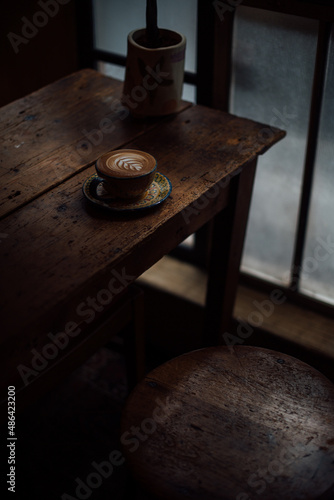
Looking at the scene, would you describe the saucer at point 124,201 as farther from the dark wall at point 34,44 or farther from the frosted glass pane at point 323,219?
the dark wall at point 34,44

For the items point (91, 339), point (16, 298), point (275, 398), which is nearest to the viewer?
point (16, 298)

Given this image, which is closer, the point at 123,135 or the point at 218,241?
the point at 123,135

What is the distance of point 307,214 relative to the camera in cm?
209

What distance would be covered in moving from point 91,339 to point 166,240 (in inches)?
15.1

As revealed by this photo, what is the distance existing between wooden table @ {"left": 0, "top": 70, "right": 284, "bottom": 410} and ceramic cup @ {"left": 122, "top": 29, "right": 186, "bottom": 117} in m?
0.05

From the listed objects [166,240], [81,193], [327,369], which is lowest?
[327,369]

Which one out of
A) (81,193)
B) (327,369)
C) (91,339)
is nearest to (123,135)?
(81,193)

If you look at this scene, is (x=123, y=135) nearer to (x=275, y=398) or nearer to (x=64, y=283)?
(x=64, y=283)

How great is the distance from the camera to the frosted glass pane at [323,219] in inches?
74.2

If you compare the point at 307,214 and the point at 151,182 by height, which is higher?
the point at 151,182

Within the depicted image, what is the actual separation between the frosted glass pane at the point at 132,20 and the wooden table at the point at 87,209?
0.25 meters
